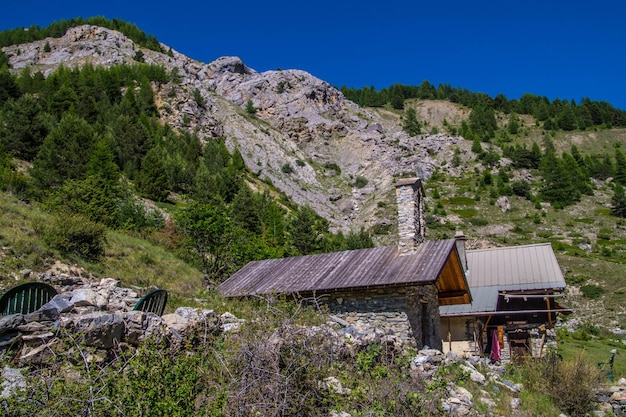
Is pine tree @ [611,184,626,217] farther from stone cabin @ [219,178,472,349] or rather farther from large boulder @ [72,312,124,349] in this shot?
large boulder @ [72,312,124,349]

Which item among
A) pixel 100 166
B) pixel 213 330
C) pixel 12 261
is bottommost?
pixel 213 330

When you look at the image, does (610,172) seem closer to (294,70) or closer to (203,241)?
(294,70)

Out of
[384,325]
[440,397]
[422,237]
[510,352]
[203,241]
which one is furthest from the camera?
[203,241]

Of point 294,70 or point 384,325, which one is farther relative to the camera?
point 294,70

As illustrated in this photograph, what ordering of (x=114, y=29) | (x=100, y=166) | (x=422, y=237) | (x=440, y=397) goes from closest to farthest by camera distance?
(x=440, y=397) < (x=422, y=237) < (x=100, y=166) < (x=114, y=29)

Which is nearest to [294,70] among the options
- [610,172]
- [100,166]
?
[610,172]

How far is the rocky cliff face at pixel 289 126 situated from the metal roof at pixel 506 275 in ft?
141

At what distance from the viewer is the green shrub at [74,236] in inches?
664

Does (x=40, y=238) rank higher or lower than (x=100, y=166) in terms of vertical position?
lower

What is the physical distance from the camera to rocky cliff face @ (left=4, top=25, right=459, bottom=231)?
77.5 meters

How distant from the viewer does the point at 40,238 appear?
16891mm

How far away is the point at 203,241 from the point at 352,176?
64.6m

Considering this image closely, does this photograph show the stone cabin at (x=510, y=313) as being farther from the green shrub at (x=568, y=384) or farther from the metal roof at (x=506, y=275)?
the green shrub at (x=568, y=384)

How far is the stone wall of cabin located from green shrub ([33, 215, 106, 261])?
29.3 ft
